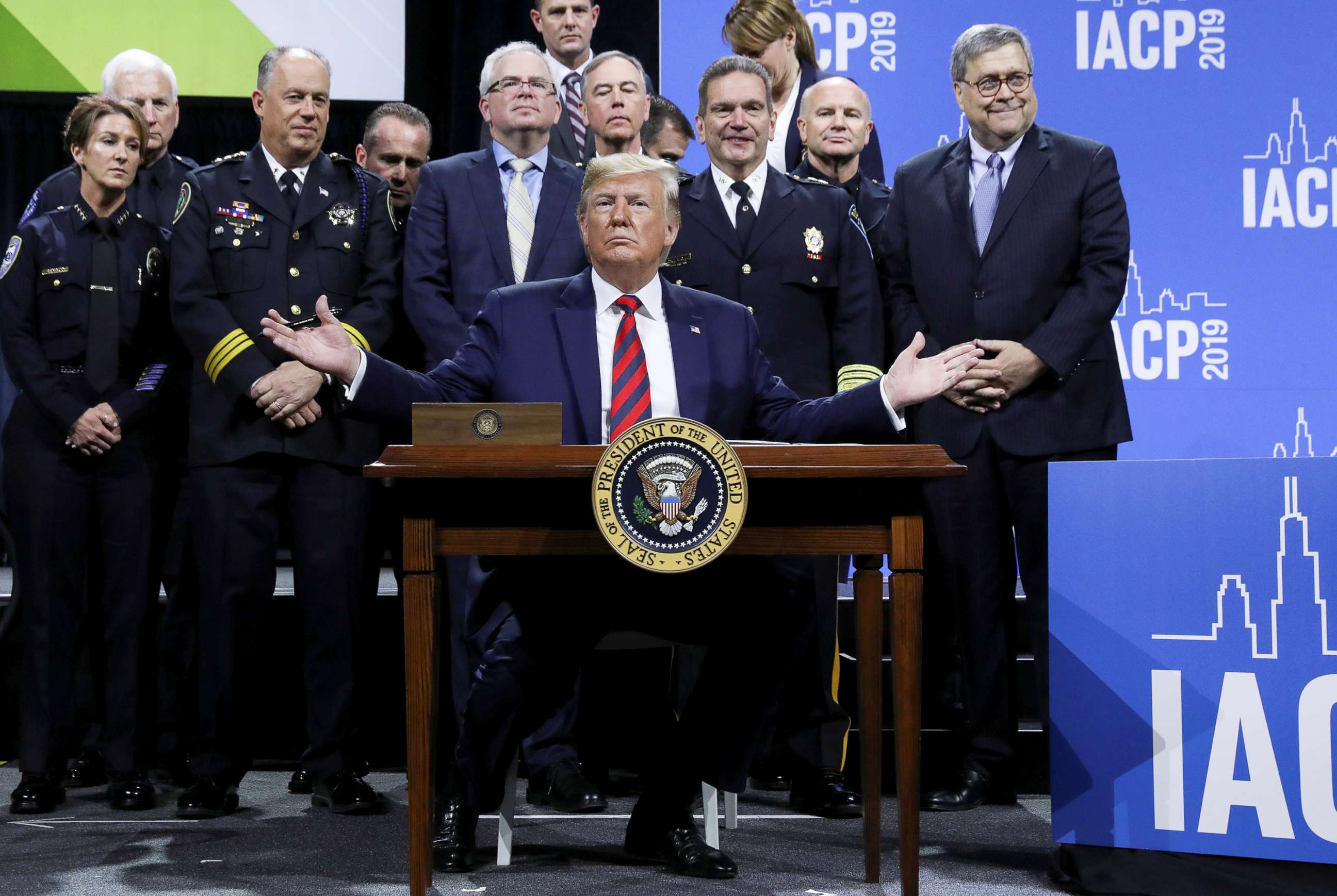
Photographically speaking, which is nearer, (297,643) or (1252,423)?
(297,643)

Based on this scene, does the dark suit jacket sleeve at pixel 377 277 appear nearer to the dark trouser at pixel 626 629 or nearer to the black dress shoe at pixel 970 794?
the dark trouser at pixel 626 629

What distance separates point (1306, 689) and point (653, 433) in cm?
126

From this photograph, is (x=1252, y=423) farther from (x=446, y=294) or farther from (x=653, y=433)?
(x=653, y=433)

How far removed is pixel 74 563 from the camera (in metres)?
3.66

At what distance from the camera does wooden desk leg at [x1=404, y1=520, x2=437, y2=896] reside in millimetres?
2268

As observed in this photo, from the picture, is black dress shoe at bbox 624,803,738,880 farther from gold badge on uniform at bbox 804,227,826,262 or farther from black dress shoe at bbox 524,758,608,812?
gold badge on uniform at bbox 804,227,826,262

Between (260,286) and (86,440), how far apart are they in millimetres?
615

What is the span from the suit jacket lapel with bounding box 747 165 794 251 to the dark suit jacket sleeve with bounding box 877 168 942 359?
0.95ft

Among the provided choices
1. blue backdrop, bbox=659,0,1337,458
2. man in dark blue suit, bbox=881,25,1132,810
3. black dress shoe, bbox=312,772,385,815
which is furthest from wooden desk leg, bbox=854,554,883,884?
blue backdrop, bbox=659,0,1337,458

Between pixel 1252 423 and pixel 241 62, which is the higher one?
pixel 241 62

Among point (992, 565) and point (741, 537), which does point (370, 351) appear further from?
point (992, 565)

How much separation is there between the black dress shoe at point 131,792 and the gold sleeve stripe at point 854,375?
6.67 feet

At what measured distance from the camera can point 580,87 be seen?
421 centimetres

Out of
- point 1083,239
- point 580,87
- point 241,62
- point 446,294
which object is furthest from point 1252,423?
point 241,62
